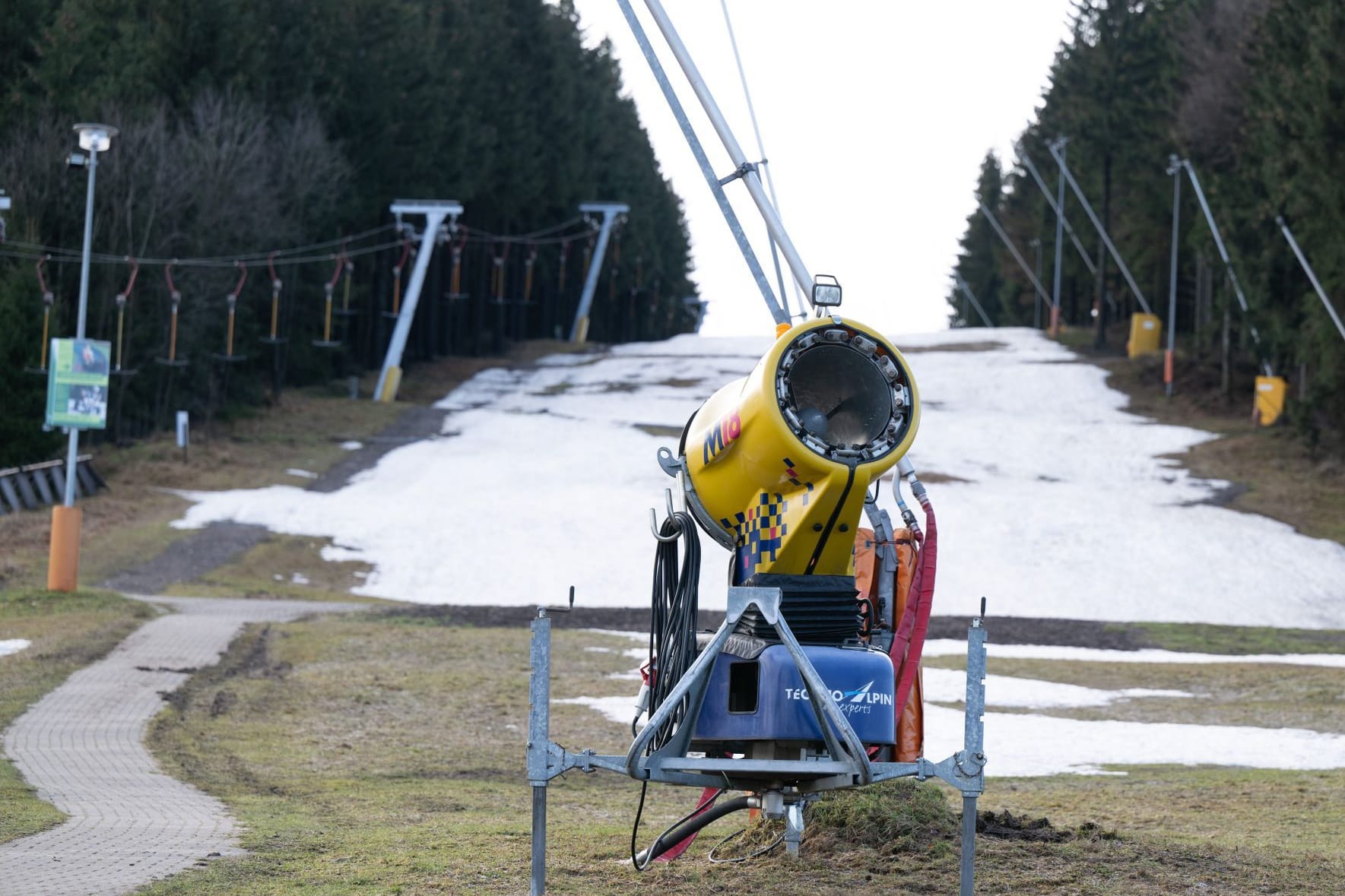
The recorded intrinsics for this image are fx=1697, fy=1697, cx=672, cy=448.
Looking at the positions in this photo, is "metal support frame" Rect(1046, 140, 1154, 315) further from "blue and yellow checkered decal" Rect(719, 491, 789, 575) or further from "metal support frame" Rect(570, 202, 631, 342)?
"blue and yellow checkered decal" Rect(719, 491, 789, 575)

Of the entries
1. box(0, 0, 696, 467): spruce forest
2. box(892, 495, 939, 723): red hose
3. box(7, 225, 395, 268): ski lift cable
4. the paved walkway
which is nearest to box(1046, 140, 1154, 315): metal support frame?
box(0, 0, 696, 467): spruce forest

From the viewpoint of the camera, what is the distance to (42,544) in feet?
101

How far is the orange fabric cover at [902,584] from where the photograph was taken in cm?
859

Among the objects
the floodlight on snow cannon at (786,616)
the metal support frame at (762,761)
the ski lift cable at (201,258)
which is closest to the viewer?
the metal support frame at (762,761)

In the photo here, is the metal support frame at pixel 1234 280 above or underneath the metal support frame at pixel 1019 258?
underneath

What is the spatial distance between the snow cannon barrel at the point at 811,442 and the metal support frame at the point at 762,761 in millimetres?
402

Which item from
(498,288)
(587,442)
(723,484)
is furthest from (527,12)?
(723,484)

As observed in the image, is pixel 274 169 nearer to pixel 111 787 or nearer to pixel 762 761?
pixel 111 787

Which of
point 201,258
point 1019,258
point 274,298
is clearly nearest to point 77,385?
point 274,298

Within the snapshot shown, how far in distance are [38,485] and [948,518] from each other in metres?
19.8

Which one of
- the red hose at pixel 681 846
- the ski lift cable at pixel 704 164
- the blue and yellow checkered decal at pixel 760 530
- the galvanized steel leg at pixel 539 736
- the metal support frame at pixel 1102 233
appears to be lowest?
the red hose at pixel 681 846

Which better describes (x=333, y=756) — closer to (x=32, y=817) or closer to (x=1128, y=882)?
(x=32, y=817)

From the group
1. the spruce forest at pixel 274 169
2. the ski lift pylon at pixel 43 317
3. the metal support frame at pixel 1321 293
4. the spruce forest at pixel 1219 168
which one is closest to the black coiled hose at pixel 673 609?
the ski lift pylon at pixel 43 317

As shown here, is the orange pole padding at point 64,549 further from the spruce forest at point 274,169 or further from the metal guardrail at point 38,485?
the spruce forest at point 274,169
